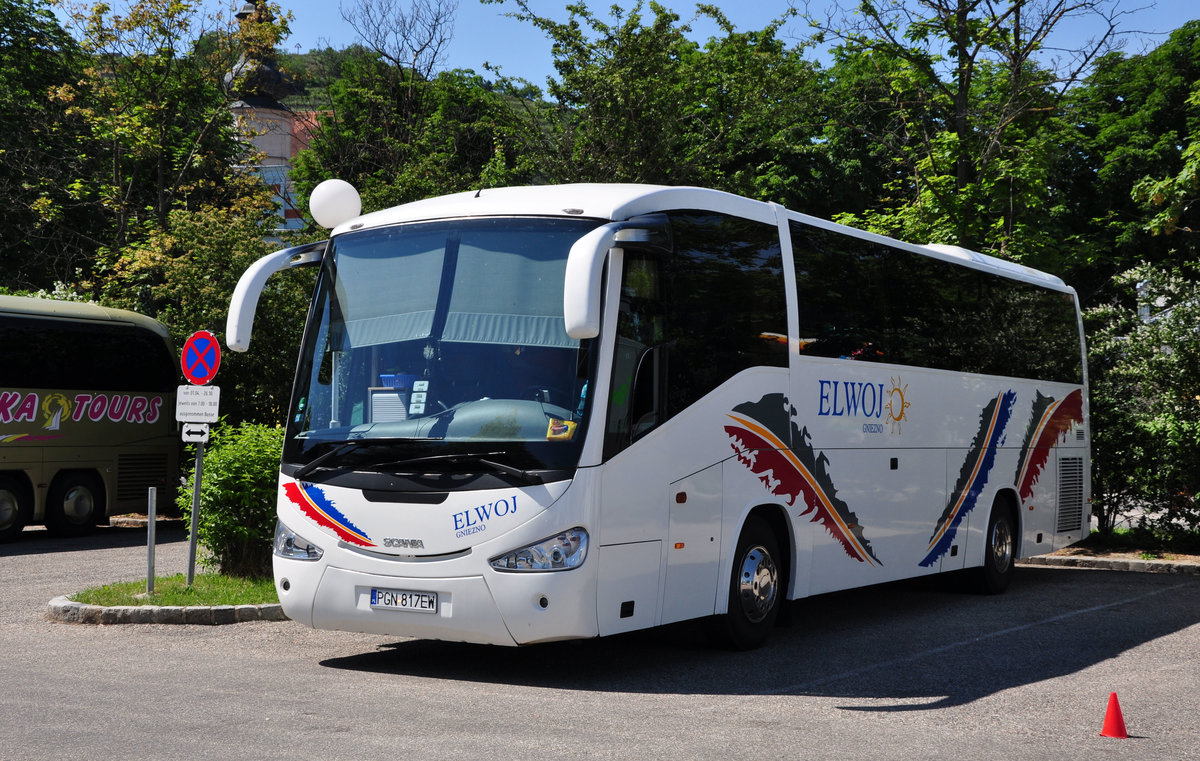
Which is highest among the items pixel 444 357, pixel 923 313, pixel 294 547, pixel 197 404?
pixel 923 313

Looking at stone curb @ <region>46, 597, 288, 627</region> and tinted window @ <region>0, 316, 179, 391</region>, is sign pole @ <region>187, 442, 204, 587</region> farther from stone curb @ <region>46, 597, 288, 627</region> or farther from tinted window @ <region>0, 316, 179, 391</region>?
tinted window @ <region>0, 316, 179, 391</region>

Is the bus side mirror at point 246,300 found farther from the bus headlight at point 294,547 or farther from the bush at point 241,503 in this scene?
the bush at point 241,503

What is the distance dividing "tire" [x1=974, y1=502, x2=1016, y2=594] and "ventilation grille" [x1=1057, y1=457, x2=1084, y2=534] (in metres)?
1.40

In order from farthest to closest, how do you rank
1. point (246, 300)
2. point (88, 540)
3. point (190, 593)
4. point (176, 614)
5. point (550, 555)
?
point (88, 540) → point (190, 593) → point (176, 614) → point (246, 300) → point (550, 555)

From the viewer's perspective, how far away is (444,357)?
8688mm

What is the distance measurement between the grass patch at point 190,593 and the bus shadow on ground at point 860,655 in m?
2.39

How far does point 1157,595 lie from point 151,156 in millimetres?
24208

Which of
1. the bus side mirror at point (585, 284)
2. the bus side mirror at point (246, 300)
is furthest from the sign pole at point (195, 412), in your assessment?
the bus side mirror at point (585, 284)

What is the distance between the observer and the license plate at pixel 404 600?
8.39 meters

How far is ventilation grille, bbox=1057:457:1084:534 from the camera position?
52.8 ft

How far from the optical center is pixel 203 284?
25.2 metres

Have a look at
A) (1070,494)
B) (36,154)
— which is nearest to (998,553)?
(1070,494)

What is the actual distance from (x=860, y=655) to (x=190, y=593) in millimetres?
6345

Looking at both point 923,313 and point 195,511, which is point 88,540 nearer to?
point 195,511
